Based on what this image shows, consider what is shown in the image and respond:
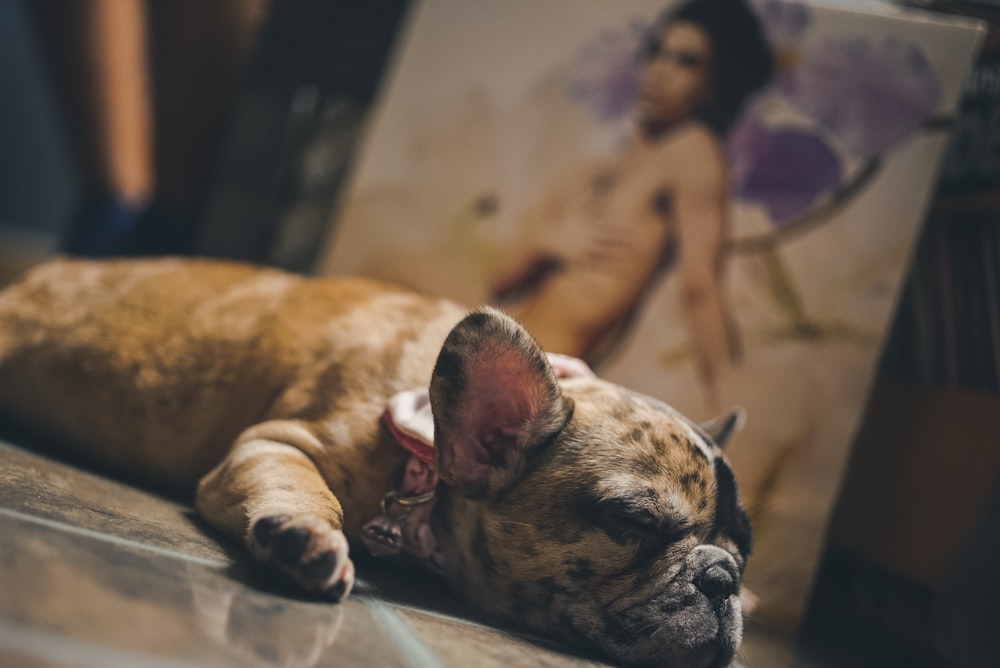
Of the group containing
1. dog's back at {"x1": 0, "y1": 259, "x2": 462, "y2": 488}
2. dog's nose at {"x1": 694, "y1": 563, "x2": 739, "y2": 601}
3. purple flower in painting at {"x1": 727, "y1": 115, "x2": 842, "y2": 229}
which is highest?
purple flower in painting at {"x1": 727, "y1": 115, "x2": 842, "y2": 229}

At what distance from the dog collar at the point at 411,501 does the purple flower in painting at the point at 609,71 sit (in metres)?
1.41

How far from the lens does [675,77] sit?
8.38 feet

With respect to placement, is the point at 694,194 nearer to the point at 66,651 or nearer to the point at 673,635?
A: the point at 673,635

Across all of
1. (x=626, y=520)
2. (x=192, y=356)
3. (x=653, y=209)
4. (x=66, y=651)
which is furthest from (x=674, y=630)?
(x=653, y=209)

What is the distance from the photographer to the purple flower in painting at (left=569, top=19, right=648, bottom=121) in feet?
8.46

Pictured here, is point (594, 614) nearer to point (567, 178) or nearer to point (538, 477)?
point (538, 477)

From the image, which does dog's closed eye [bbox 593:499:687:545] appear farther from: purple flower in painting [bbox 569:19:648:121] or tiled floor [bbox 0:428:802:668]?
purple flower in painting [bbox 569:19:648:121]

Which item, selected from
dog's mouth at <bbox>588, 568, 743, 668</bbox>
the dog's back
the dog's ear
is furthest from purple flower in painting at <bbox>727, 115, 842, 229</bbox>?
dog's mouth at <bbox>588, 568, 743, 668</bbox>

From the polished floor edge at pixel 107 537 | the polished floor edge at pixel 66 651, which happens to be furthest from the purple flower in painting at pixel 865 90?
the polished floor edge at pixel 66 651

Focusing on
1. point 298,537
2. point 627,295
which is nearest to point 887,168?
point 627,295

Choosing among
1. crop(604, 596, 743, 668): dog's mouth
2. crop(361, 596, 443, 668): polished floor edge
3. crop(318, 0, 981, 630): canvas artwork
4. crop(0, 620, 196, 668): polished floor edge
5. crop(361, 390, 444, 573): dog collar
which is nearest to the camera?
crop(0, 620, 196, 668): polished floor edge

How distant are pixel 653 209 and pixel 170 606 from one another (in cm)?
182

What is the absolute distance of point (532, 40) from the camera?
2656mm

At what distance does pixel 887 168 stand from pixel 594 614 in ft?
5.30
